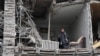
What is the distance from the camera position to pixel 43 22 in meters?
27.7

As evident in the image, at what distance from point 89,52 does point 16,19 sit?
5.50 meters

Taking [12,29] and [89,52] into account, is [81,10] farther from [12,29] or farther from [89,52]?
[12,29]

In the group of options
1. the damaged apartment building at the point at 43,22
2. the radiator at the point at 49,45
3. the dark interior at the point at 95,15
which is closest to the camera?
the damaged apartment building at the point at 43,22

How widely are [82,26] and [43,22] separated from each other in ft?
14.2

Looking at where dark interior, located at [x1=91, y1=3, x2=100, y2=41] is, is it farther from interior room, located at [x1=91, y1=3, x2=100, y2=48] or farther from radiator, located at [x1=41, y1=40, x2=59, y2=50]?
radiator, located at [x1=41, y1=40, x2=59, y2=50]

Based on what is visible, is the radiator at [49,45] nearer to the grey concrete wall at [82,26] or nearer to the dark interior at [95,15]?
the grey concrete wall at [82,26]

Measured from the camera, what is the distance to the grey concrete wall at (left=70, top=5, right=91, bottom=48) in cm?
2355

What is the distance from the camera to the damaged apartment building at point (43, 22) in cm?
2092

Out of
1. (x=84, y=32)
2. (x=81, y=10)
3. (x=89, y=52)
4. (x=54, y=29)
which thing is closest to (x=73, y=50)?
(x=89, y=52)

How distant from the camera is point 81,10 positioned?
25312 mm

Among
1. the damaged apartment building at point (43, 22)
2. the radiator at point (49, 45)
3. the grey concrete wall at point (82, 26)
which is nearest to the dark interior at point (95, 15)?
the damaged apartment building at point (43, 22)

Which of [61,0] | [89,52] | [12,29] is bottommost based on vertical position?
[89,52]

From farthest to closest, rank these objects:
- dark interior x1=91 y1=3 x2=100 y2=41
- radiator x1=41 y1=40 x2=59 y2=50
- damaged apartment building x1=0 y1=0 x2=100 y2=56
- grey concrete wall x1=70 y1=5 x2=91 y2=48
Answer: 1. dark interior x1=91 y1=3 x2=100 y2=41
2. grey concrete wall x1=70 y1=5 x2=91 y2=48
3. radiator x1=41 y1=40 x2=59 y2=50
4. damaged apartment building x1=0 y1=0 x2=100 y2=56

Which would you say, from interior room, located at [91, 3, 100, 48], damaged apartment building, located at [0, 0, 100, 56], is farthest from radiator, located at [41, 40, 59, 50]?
interior room, located at [91, 3, 100, 48]
